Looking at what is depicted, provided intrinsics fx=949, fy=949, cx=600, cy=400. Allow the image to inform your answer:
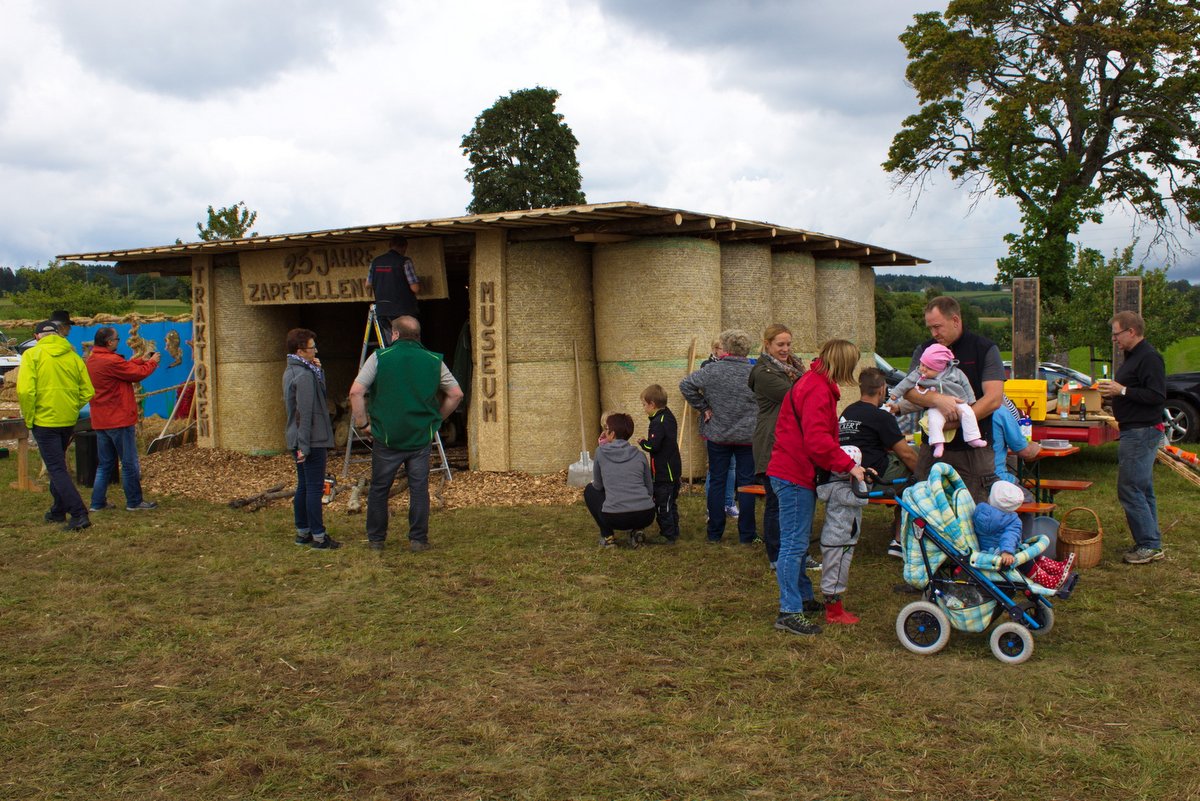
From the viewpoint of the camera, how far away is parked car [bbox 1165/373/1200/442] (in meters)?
13.6

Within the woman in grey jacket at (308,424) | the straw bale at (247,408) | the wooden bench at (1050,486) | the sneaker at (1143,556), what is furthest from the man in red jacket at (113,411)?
the sneaker at (1143,556)

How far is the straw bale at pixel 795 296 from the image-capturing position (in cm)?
1192

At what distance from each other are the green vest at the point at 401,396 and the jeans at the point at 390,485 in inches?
3.4

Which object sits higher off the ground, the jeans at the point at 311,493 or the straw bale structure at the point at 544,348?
the straw bale structure at the point at 544,348

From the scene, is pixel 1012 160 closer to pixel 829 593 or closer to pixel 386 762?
pixel 829 593

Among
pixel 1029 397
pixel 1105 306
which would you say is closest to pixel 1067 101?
pixel 1105 306

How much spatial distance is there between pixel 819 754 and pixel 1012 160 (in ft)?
74.8

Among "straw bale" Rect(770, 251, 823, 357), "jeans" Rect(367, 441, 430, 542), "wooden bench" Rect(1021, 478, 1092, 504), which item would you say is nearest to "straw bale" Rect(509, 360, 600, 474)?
"straw bale" Rect(770, 251, 823, 357)

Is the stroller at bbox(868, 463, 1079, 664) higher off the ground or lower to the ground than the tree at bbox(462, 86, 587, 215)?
lower

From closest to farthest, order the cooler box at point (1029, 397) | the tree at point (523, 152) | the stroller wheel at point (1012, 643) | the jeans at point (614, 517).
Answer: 1. the stroller wheel at point (1012, 643)
2. the jeans at point (614, 517)
3. the cooler box at point (1029, 397)
4. the tree at point (523, 152)

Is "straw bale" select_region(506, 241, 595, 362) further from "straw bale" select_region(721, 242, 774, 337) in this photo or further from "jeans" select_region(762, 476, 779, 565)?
"jeans" select_region(762, 476, 779, 565)

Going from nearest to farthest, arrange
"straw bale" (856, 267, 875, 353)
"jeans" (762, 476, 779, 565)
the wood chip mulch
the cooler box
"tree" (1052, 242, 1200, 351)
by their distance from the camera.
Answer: "jeans" (762, 476, 779, 565), the cooler box, the wood chip mulch, "straw bale" (856, 267, 875, 353), "tree" (1052, 242, 1200, 351)

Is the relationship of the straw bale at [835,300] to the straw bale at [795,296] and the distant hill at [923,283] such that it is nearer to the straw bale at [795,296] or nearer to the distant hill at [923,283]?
the straw bale at [795,296]

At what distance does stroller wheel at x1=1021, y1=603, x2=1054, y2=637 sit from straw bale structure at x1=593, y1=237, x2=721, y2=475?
5450mm
